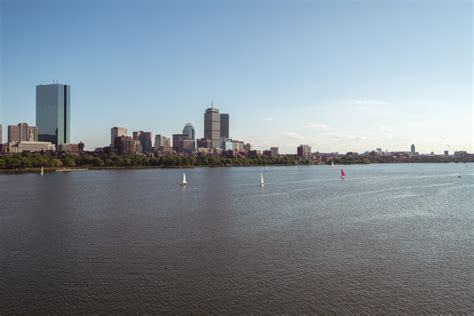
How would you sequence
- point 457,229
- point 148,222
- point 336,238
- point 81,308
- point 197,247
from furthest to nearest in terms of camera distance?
point 148,222, point 457,229, point 336,238, point 197,247, point 81,308

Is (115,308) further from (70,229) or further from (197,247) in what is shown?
(70,229)

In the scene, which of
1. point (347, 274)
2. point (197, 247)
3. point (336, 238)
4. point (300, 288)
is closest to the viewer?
point (300, 288)

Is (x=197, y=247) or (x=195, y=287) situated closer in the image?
(x=195, y=287)

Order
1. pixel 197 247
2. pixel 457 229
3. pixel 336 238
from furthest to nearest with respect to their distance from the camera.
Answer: pixel 457 229, pixel 336 238, pixel 197 247

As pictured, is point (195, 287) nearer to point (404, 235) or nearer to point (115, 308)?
point (115, 308)

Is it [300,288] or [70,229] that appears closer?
[300,288]

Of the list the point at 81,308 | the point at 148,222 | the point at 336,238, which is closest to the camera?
the point at 81,308

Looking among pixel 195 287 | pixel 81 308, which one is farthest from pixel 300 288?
pixel 81 308

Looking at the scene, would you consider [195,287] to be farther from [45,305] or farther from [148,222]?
[148,222]

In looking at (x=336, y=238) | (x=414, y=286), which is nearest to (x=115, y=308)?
(x=414, y=286)
